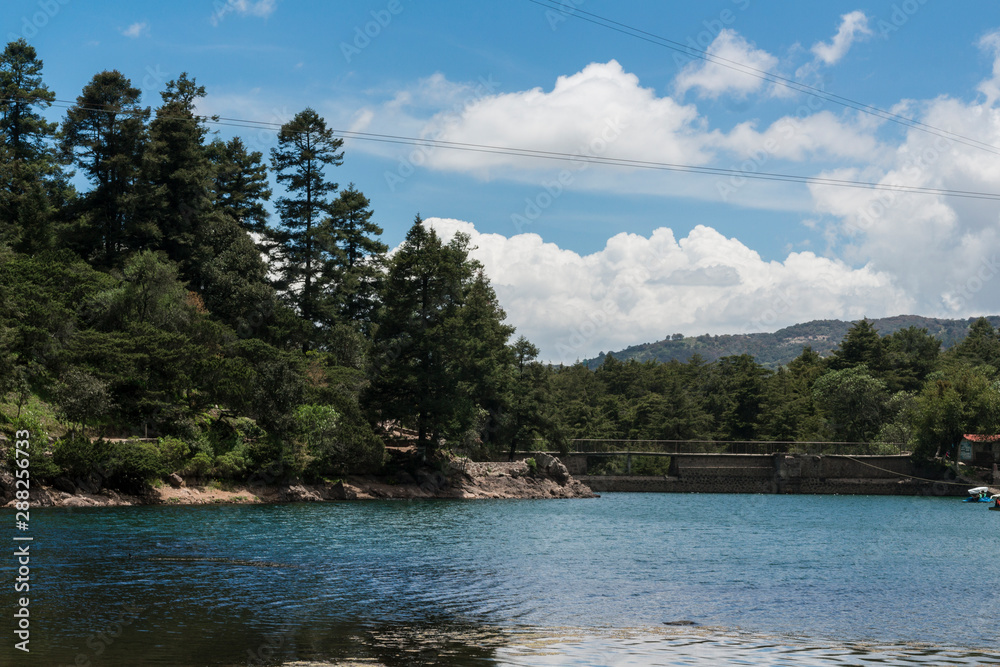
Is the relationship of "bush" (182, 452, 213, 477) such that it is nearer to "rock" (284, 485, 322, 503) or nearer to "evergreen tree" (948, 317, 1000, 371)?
"rock" (284, 485, 322, 503)

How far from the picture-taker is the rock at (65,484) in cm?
4162

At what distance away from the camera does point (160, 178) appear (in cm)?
7100

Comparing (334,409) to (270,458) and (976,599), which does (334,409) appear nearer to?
(270,458)

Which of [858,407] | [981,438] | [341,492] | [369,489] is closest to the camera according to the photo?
[341,492]

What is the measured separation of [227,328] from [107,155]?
2162cm

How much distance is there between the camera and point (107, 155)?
70.5 m

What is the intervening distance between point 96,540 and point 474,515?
2392cm

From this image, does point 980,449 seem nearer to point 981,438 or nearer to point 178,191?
point 981,438

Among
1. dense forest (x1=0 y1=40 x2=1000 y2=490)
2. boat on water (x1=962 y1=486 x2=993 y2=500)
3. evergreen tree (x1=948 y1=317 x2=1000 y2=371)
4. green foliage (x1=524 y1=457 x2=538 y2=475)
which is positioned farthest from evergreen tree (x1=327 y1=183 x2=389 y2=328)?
evergreen tree (x1=948 y1=317 x2=1000 y2=371)

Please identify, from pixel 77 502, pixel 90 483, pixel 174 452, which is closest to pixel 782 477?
pixel 174 452

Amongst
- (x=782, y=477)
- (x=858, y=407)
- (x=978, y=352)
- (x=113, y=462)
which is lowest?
(x=782, y=477)

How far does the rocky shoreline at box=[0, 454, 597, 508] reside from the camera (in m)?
41.8

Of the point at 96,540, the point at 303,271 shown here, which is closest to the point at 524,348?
the point at 303,271

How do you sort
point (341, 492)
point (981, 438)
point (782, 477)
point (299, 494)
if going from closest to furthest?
point (299, 494) → point (341, 492) → point (981, 438) → point (782, 477)
